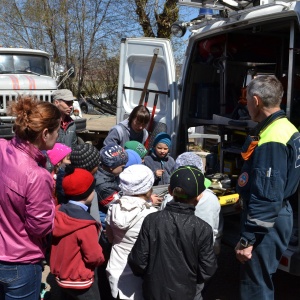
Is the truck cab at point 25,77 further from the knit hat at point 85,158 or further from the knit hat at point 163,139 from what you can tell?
the knit hat at point 85,158

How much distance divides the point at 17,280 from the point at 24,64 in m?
8.66

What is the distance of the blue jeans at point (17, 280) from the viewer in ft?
8.24

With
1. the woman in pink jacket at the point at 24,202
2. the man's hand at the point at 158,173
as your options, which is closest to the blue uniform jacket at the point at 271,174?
the woman in pink jacket at the point at 24,202

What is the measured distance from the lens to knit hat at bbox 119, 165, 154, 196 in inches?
119

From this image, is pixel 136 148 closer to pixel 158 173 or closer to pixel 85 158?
pixel 158 173

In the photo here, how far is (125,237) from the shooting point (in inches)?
121

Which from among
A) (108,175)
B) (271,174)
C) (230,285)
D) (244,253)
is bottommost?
(230,285)

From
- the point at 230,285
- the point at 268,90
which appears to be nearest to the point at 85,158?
the point at 268,90

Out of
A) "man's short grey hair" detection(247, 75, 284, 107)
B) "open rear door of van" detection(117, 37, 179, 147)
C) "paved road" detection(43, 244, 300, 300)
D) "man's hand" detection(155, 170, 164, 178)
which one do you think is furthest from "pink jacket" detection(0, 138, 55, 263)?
"open rear door of van" detection(117, 37, 179, 147)

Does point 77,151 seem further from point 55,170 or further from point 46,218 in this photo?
point 46,218

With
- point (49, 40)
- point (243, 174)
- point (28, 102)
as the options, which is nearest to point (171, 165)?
point (243, 174)

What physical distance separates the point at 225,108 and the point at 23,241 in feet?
10.9

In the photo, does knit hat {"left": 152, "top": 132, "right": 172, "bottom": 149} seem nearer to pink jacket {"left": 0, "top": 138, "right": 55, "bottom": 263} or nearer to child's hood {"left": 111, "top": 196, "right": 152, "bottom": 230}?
child's hood {"left": 111, "top": 196, "right": 152, "bottom": 230}

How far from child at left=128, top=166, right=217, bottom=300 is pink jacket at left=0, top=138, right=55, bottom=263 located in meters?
0.59
